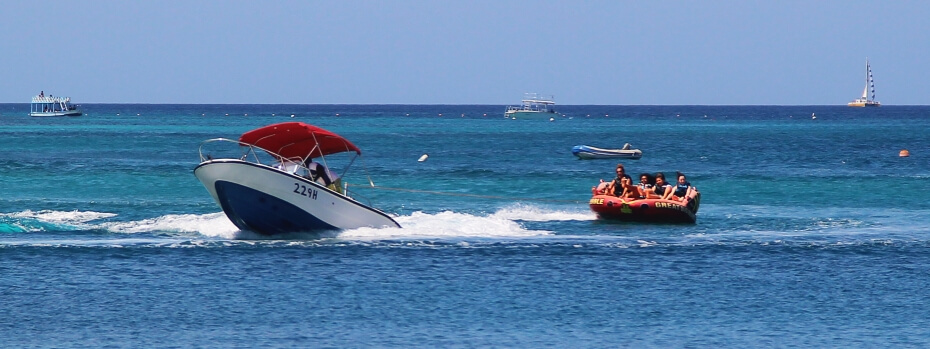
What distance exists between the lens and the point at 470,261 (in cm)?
2447

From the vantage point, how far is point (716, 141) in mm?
99188

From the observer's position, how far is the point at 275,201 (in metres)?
27.4

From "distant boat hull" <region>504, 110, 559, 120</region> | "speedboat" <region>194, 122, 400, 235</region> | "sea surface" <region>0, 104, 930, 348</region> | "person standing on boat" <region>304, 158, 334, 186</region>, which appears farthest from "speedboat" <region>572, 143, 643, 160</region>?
"distant boat hull" <region>504, 110, 559, 120</region>

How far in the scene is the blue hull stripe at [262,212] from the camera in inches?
1077

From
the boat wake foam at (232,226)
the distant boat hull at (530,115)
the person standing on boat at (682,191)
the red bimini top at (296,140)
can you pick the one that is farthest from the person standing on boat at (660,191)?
the distant boat hull at (530,115)

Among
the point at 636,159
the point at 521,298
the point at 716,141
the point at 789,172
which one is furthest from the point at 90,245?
the point at 716,141

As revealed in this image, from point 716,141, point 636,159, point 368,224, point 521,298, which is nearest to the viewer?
point 521,298

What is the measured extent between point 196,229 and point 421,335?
1365 cm

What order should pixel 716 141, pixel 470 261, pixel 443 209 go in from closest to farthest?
1. pixel 470 261
2. pixel 443 209
3. pixel 716 141

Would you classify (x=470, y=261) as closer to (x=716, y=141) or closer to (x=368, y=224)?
(x=368, y=224)

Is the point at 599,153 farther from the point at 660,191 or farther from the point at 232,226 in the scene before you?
the point at 232,226

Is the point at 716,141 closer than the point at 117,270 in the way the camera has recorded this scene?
No

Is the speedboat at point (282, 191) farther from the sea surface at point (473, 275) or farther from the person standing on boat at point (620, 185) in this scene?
the person standing on boat at point (620, 185)

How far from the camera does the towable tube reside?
31.8 metres
